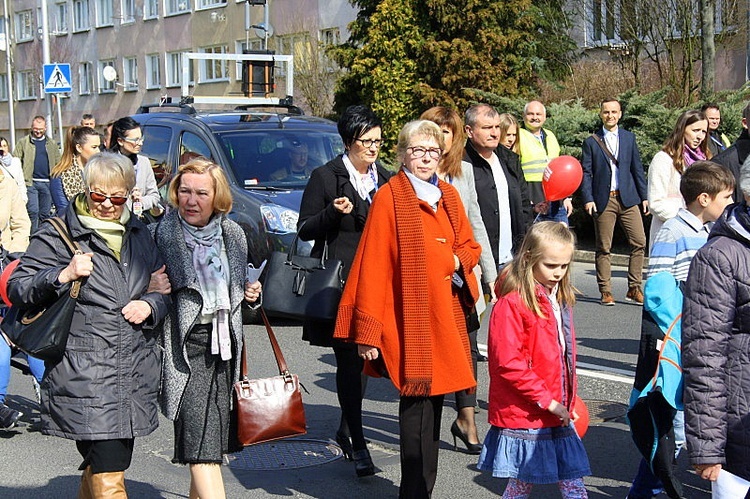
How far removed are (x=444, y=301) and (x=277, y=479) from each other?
172 centimetres

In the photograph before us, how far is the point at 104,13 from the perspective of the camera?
54906 millimetres

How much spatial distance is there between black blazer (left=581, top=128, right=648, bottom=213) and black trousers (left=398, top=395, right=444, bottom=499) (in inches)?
288

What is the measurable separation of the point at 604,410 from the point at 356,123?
274 cm

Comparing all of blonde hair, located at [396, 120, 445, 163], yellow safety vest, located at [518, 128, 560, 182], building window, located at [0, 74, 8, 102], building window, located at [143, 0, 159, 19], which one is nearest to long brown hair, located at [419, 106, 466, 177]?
blonde hair, located at [396, 120, 445, 163]

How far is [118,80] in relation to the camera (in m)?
53.2

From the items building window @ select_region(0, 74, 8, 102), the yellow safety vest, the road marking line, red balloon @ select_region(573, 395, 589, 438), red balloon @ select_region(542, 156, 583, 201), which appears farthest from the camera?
building window @ select_region(0, 74, 8, 102)

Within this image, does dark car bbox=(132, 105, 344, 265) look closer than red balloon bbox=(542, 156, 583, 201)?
No

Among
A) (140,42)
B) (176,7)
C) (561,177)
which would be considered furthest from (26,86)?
(561,177)

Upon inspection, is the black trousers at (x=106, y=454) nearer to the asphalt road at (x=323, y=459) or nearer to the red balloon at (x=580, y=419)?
the asphalt road at (x=323, y=459)

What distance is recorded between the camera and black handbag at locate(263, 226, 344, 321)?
233 inches

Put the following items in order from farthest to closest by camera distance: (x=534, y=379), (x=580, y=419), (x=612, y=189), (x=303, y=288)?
(x=612, y=189) → (x=303, y=288) → (x=580, y=419) → (x=534, y=379)

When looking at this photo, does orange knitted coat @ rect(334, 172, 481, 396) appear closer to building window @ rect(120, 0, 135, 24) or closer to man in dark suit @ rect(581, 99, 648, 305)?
man in dark suit @ rect(581, 99, 648, 305)

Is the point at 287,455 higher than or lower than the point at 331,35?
lower

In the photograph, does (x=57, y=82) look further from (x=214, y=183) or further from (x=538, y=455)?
(x=538, y=455)
